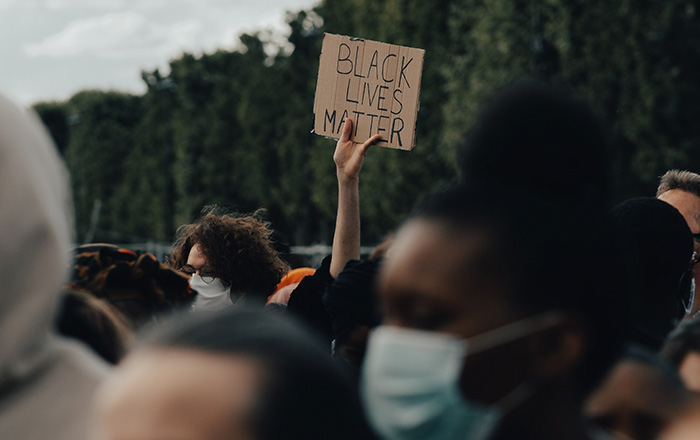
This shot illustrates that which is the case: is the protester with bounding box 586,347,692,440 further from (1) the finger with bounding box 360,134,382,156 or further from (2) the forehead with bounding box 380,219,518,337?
(1) the finger with bounding box 360,134,382,156

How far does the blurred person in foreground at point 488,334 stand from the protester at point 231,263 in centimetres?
301

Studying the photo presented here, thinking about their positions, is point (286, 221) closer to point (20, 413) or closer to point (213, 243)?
point (213, 243)

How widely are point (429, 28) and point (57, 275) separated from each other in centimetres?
2943

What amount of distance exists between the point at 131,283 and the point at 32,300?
138cm

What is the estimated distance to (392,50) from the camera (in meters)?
4.56

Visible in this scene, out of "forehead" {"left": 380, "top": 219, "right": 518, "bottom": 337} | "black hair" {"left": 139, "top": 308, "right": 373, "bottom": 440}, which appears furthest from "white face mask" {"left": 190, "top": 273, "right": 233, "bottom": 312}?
"black hair" {"left": 139, "top": 308, "right": 373, "bottom": 440}

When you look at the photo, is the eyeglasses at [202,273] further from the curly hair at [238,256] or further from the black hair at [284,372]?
the black hair at [284,372]

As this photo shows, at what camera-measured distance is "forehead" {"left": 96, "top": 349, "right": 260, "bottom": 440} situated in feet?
4.27

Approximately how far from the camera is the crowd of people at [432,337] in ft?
4.36

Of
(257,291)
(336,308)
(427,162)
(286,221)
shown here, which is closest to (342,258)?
(336,308)

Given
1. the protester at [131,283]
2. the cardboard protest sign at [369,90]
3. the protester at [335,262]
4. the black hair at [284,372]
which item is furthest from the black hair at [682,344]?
the cardboard protest sign at [369,90]

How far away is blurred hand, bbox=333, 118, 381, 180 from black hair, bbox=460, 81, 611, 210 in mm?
1966

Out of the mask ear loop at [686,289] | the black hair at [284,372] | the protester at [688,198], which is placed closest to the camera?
the black hair at [284,372]

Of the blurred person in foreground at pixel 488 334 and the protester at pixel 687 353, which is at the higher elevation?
the blurred person in foreground at pixel 488 334
